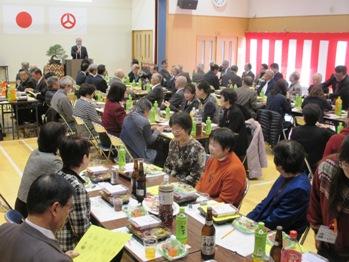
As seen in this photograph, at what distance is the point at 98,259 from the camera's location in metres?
2.45

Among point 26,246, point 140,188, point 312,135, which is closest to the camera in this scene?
point 26,246

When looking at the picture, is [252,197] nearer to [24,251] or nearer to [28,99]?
[24,251]

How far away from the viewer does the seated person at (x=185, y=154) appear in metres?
4.15

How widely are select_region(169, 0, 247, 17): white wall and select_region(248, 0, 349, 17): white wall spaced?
0.32 metres

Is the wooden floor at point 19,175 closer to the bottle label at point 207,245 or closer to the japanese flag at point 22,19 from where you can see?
the bottle label at point 207,245

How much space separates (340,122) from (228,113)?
2.27 m

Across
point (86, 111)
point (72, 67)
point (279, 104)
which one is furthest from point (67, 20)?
point (279, 104)

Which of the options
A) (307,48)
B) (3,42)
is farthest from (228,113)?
(3,42)

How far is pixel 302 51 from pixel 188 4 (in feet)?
14.1

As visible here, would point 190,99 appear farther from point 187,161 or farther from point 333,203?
point 333,203

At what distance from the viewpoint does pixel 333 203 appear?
263cm

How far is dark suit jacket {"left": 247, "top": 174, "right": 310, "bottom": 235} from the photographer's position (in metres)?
2.99

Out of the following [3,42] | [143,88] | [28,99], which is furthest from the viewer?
[3,42]

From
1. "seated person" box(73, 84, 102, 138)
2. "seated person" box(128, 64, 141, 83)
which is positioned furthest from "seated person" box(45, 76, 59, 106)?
"seated person" box(128, 64, 141, 83)
